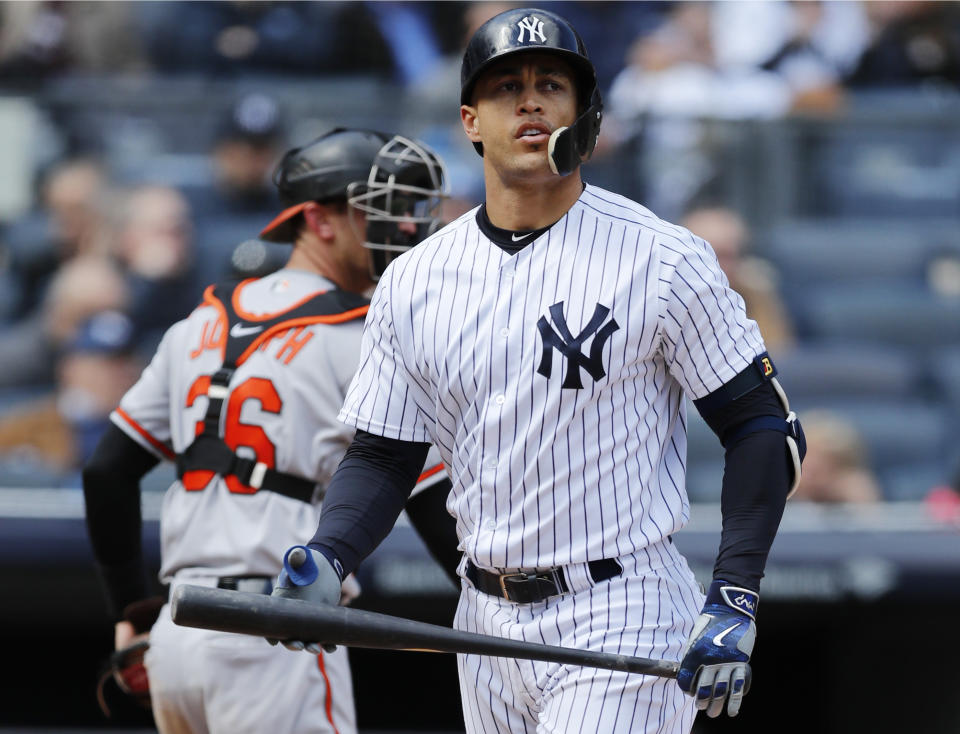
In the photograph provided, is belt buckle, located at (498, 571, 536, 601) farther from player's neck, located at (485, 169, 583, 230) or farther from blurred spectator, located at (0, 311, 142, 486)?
blurred spectator, located at (0, 311, 142, 486)

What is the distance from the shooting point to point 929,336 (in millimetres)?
6273

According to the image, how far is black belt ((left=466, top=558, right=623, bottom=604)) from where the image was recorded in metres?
2.29

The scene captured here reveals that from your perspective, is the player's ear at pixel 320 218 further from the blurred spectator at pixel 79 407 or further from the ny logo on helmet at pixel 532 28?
the blurred spectator at pixel 79 407

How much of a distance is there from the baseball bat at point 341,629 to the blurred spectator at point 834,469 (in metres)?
2.99

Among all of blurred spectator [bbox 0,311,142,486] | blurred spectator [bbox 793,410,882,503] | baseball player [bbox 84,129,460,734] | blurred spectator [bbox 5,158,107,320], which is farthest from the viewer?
blurred spectator [bbox 5,158,107,320]

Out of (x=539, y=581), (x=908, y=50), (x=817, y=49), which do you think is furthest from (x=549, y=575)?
(x=908, y=50)

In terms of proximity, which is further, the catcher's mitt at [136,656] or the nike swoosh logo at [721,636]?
the catcher's mitt at [136,656]

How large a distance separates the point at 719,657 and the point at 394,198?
1364 mm

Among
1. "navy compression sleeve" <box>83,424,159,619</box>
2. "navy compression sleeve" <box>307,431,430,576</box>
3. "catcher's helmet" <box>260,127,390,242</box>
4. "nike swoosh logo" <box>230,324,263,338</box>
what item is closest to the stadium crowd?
"navy compression sleeve" <box>83,424,159,619</box>

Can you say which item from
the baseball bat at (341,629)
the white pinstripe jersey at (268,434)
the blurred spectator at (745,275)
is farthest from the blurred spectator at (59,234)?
the baseball bat at (341,629)

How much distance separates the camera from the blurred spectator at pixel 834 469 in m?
5.06

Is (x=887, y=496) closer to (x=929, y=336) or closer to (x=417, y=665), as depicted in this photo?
(x=929, y=336)

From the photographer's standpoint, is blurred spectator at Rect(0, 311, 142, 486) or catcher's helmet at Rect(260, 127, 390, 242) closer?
catcher's helmet at Rect(260, 127, 390, 242)

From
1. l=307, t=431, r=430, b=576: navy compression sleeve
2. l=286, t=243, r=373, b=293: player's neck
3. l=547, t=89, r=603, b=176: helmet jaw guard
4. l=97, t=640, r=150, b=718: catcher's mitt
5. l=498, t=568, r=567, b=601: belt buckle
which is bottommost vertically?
l=97, t=640, r=150, b=718: catcher's mitt
